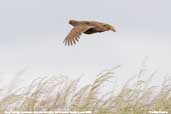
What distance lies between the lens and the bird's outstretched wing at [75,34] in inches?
285

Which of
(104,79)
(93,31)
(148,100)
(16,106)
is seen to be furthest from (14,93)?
(93,31)

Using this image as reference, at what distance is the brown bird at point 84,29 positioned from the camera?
23.9 ft

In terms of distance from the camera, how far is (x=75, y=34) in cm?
739

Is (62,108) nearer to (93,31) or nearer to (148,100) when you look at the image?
(148,100)

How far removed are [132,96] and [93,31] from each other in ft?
5.26

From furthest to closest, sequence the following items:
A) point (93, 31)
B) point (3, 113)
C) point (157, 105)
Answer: point (93, 31)
point (157, 105)
point (3, 113)

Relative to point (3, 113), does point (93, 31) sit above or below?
above

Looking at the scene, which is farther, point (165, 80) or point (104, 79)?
point (165, 80)

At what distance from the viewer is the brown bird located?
7.29 meters

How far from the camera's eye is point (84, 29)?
24.7ft

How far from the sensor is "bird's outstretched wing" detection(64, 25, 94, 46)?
7.25 meters

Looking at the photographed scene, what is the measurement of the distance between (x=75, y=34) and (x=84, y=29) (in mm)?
178

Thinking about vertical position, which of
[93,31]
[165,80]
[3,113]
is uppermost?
[93,31]

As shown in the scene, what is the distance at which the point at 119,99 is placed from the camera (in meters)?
6.00
